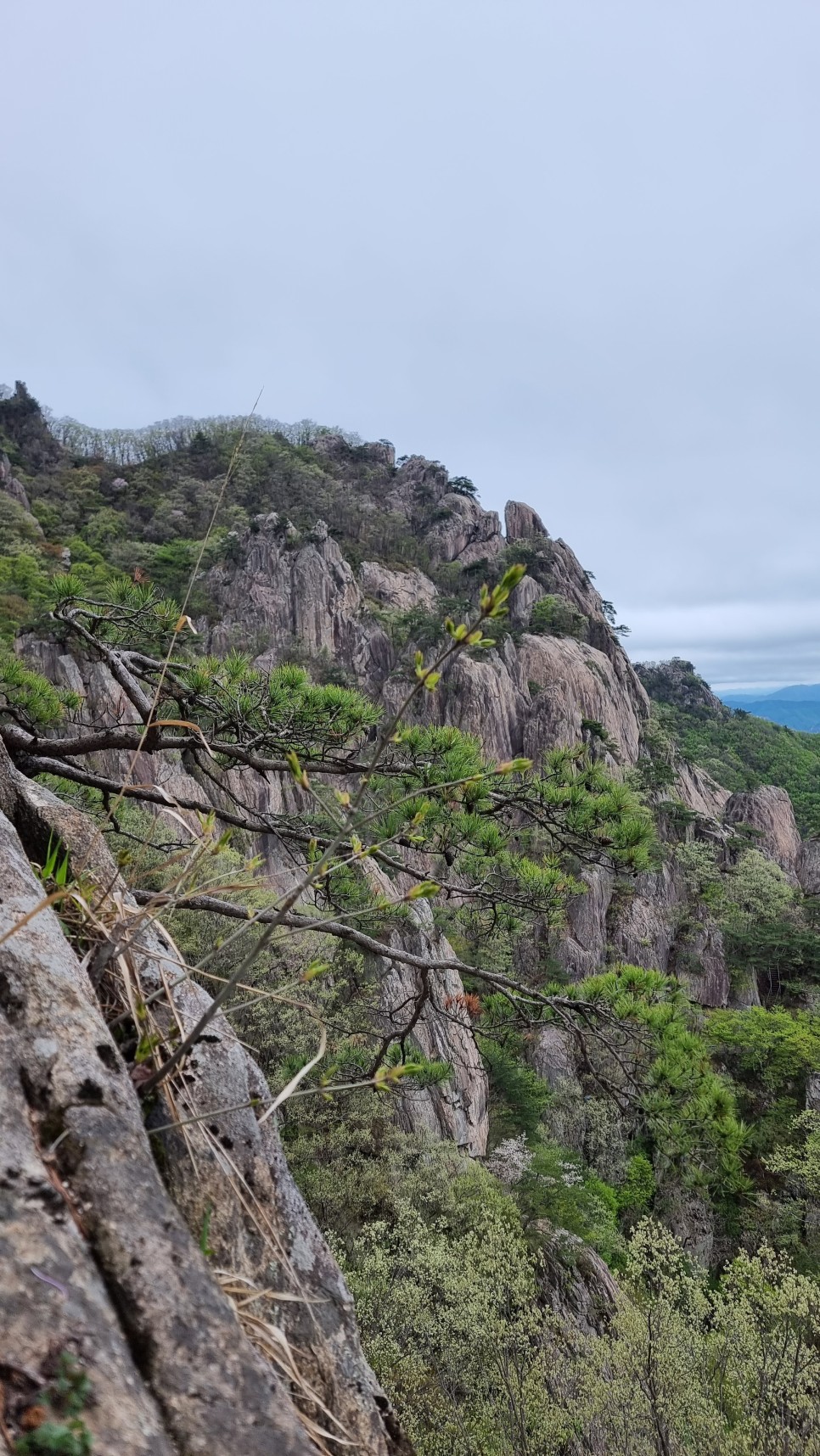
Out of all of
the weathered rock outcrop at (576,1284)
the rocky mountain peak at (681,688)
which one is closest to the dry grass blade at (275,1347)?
the weathered rock outcrop at (576,1284)

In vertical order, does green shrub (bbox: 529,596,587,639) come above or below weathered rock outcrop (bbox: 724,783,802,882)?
above

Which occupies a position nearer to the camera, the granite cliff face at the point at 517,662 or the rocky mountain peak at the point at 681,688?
the granite cliff face at the point at 517,662

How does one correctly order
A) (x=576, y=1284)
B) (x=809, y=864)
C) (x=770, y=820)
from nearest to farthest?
(x=576, y=1284)
(x=809, y=864)
(x=770, y=820)

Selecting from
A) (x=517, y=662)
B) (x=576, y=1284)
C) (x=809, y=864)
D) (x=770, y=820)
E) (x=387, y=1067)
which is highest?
(x=517, y=662)

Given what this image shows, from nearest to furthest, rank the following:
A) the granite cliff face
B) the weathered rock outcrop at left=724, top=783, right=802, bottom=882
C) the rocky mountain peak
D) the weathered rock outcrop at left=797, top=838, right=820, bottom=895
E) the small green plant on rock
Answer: the small green plant on rock
the granite cliff face
the weathered rock outcrop at left=797, top=838, right=820, bottom=895
the weathered rock outcrop at left=724, top=783, right=802, bottom=882
the rocky mountain peak

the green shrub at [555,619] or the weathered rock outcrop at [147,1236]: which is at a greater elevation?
the green shrub at [555,619]

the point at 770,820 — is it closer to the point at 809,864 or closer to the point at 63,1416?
the point at 809,864

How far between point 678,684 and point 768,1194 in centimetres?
4397

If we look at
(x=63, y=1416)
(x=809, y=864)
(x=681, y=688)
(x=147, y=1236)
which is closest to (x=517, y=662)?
(x=809, y=864)

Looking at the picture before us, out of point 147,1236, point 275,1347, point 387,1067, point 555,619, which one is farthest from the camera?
point 555,619

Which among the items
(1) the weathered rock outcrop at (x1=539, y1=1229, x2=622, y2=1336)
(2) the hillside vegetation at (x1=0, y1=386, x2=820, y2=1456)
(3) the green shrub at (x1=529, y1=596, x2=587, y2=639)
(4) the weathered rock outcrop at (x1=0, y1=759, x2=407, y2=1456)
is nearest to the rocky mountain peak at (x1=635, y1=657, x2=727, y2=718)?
(3) the green shrub at (x1=529, y1=596, x2=587, y2=639)

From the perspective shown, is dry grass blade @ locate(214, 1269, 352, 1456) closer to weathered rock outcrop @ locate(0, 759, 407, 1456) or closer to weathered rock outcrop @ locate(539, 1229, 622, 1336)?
weathered rock outcrop @ locate(0, 759, 407, 1456)

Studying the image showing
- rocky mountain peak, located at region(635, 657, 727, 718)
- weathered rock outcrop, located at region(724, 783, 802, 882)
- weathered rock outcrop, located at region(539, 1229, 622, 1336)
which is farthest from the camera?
rocky mountain peak, located at region(635, 657, 727, 718)

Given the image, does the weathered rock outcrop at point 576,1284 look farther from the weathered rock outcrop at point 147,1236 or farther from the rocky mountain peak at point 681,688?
Result: the rocky mountain peak at point 681,688
